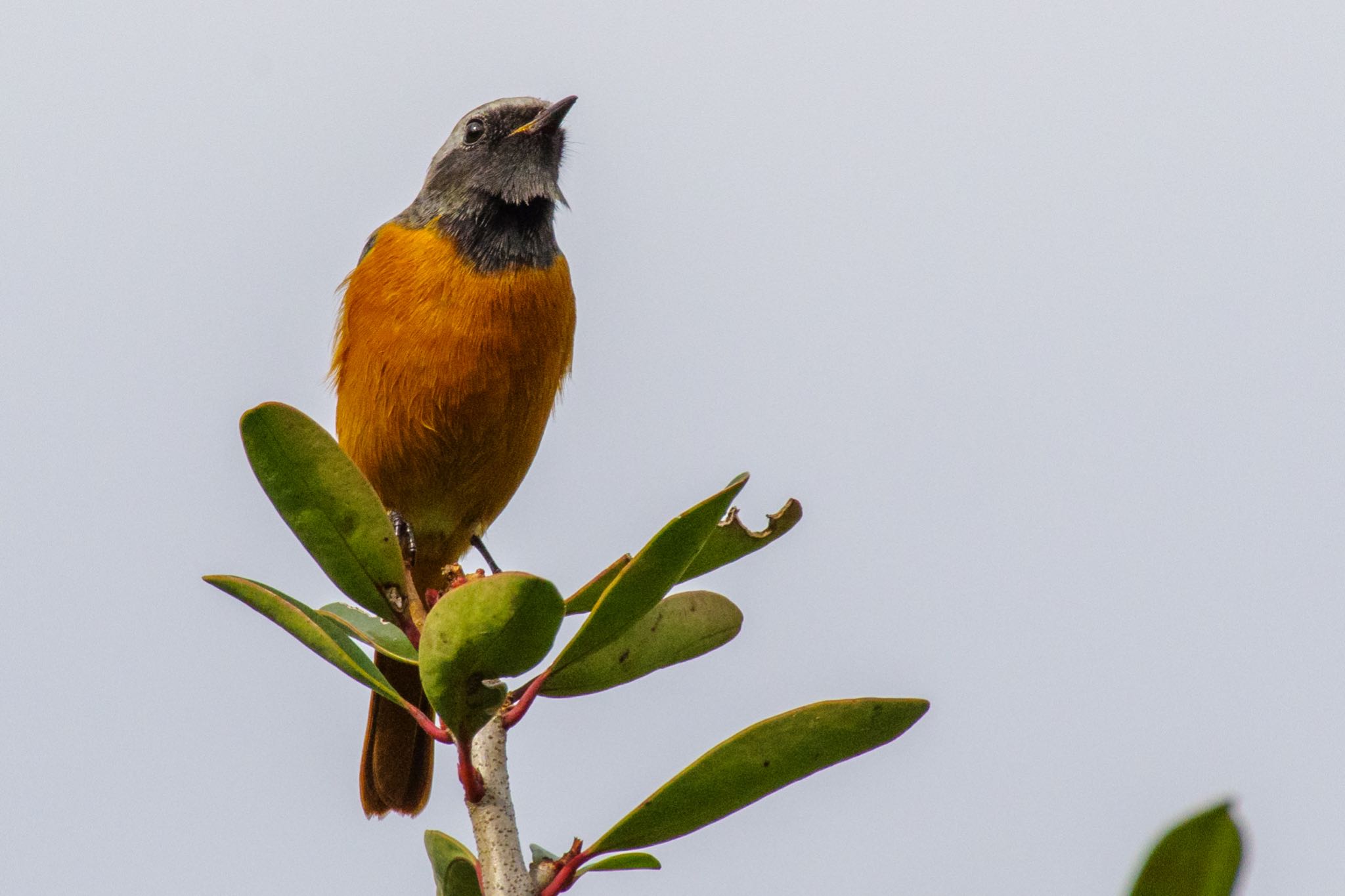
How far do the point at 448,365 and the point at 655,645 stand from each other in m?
1.94

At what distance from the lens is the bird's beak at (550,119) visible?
468 centimetres

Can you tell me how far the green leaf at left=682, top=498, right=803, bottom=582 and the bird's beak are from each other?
2.70 metres

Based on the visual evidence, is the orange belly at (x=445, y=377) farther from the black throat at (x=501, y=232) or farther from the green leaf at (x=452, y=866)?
the green leaf at (x=452, y=866)

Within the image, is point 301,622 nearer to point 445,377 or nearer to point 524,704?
point 524,704

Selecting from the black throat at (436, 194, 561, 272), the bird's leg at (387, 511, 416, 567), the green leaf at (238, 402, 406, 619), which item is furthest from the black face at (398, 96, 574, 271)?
the green leaf at (238, 402, 406, 619)

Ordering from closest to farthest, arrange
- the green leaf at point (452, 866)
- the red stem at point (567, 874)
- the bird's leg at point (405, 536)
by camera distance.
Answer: the red stem at point (567, 874)
the green leaf at point (452, 866)
the bird's leg at point (405, 536)

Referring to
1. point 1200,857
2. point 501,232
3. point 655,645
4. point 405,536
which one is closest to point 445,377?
point 405,536

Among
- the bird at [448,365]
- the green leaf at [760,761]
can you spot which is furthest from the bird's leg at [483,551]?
the green leaf at [760,761]

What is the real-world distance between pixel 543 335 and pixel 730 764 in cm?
247

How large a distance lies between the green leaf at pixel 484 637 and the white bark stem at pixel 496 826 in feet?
0.50

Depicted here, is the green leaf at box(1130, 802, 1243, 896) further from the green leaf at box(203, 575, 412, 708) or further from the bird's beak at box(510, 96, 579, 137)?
the bird's beak at box(510, 96, 579, 137)

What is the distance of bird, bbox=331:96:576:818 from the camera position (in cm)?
398

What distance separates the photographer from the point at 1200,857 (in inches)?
46.3

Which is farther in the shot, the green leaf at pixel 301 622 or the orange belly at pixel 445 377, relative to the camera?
the orange belly at pixel 445 377
